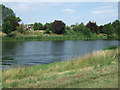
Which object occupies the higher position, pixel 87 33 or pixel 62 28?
Result: pixel 62 28

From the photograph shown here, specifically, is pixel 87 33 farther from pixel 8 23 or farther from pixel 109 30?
pixel 8 23

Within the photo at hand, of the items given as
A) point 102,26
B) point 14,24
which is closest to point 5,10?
point 14,24

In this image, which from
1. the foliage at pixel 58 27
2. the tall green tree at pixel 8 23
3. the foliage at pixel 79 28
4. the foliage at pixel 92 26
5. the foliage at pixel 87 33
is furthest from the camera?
the foliage at pixel 92 26

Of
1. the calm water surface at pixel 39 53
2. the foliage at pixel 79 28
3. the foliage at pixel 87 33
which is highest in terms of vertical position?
the foliage at pixel 79 28

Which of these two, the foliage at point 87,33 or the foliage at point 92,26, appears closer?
the foliage at point 87,33

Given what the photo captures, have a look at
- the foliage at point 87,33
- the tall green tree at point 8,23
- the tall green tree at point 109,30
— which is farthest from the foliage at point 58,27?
the tall green tree at point 109,30

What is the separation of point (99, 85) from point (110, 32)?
258 ft

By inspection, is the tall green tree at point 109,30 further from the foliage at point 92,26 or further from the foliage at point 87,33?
the foliage at point 87,33

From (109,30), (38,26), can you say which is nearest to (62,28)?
(38,26)

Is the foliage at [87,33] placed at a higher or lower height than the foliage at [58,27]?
lower

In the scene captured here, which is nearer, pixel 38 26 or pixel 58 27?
pixel 58 27

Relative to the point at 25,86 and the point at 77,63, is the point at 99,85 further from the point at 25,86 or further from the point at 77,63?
the point at 77,63

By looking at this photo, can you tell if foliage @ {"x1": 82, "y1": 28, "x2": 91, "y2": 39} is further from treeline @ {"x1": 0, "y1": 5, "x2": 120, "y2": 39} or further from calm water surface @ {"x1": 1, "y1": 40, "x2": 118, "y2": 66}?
calm water surface @ {"x1": 1, "y1": 40, "x2": 118, "y2": 66}

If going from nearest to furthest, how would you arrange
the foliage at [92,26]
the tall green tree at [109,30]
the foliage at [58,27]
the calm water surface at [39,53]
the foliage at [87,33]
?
1. the calm water surface at [39,53]
2. the foliage at [58,27]
3. the foliage at [87,33]
4. the tall green tree at [109,30]
5. the foliage at [92,26]
